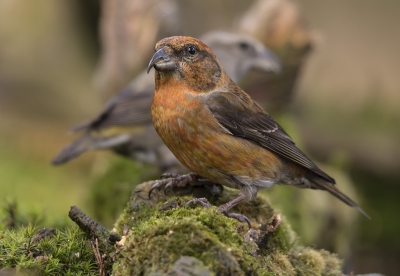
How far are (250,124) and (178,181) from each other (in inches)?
32.5

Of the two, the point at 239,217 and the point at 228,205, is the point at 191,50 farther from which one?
the point at 239,217

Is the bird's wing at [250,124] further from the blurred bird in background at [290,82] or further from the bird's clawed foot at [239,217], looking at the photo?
the blurred bird in background at [290,82]

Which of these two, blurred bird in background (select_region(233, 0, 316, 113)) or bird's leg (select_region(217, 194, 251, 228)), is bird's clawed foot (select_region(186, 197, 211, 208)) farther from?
blurred bird in background (select_region(233, 0, 316, 113))

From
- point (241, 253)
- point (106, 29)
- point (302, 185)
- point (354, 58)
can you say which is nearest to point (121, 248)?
point (241, 253)

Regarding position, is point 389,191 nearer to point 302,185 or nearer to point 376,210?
point 376,210

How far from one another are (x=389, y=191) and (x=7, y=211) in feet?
26.2

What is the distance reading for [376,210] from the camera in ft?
32.8

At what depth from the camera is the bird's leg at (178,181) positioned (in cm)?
405

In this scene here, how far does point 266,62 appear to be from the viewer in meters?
8.19

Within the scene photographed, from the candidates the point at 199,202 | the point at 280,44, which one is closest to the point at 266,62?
the point at 280,44

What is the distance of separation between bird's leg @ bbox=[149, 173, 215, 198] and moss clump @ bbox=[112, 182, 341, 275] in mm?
124

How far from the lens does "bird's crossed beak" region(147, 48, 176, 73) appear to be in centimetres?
403

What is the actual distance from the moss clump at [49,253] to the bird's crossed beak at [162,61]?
137cm

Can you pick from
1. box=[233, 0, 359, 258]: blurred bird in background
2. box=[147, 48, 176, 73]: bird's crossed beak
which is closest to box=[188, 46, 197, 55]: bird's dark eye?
box=[147, 48, 176, 73]: bird's crossed beak
